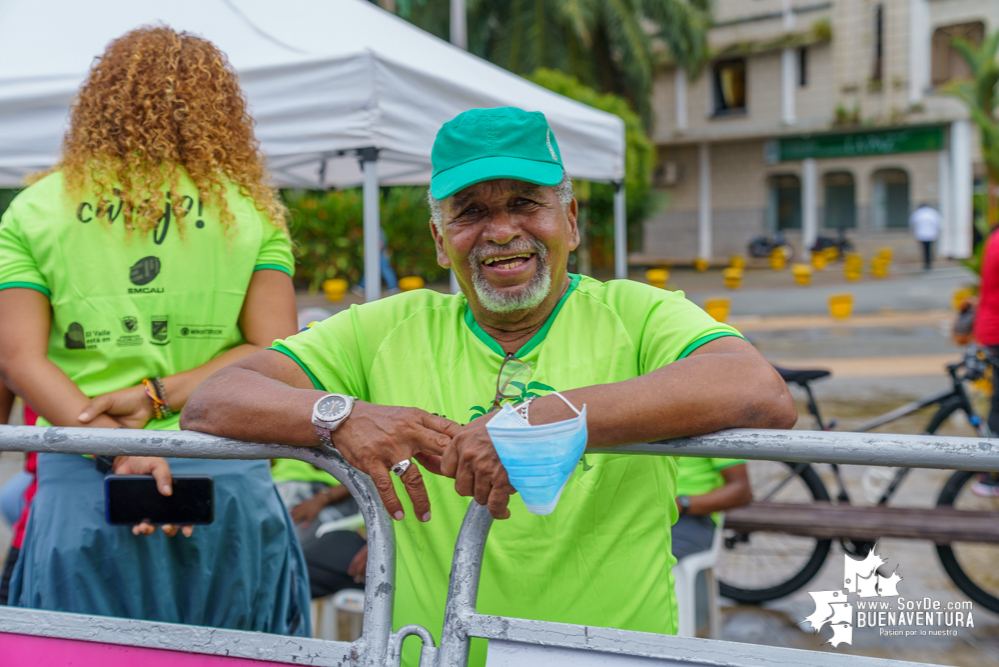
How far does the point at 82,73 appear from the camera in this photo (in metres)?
3.64

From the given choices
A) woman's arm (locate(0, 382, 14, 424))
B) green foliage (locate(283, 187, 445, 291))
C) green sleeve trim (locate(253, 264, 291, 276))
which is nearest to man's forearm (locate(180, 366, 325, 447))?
green sleeve trim (locate(253, 264, 291, 276))

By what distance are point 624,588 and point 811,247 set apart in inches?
1040

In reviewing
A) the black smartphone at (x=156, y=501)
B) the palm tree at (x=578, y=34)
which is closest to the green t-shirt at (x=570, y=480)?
the black smartphone at (x=156, y=501)

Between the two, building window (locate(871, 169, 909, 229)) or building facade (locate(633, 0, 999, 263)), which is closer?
building facade (locate(633, 0, 999, 263))

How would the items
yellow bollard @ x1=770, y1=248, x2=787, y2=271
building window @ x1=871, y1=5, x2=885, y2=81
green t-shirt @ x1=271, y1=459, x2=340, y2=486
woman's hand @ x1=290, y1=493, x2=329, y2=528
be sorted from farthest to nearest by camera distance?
building window @ x1=871, y1=5, x2=885, y2=81, yellow bollard @ x1=770, y1=248, x2=787, y2=271, green t-shirt @ x1=271, y1=459, x2=340, y2=486, woman's hand @ x1=290, y1=493, x2=329, y2=528

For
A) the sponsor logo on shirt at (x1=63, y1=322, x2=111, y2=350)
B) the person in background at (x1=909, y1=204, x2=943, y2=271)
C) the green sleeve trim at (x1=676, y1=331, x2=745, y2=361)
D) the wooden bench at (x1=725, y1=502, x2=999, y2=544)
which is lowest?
the wooden bench at (x1=725, y1=502, x2=999, y2=544)

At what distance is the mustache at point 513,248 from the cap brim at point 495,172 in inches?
4.7

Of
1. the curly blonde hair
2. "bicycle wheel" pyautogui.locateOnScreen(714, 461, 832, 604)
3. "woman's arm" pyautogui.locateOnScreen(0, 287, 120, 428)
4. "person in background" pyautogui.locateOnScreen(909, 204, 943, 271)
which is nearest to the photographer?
"woman's arm" pyautogui.locateOnScreen(0, 287, 120, 428)

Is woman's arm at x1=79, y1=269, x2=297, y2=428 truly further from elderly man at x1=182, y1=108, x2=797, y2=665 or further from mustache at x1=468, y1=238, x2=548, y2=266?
mustache at x1=468, y1=238, x2=548, y2=266

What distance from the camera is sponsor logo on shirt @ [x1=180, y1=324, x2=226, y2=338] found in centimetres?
201

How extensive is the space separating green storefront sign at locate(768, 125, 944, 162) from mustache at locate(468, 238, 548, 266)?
27.0 metres

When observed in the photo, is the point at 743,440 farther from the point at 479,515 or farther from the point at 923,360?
the point at 923,360

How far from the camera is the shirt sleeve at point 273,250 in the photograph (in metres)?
2.13

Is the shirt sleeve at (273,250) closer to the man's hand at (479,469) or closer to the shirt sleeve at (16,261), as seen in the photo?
the shirt sleeve at (16,261)
